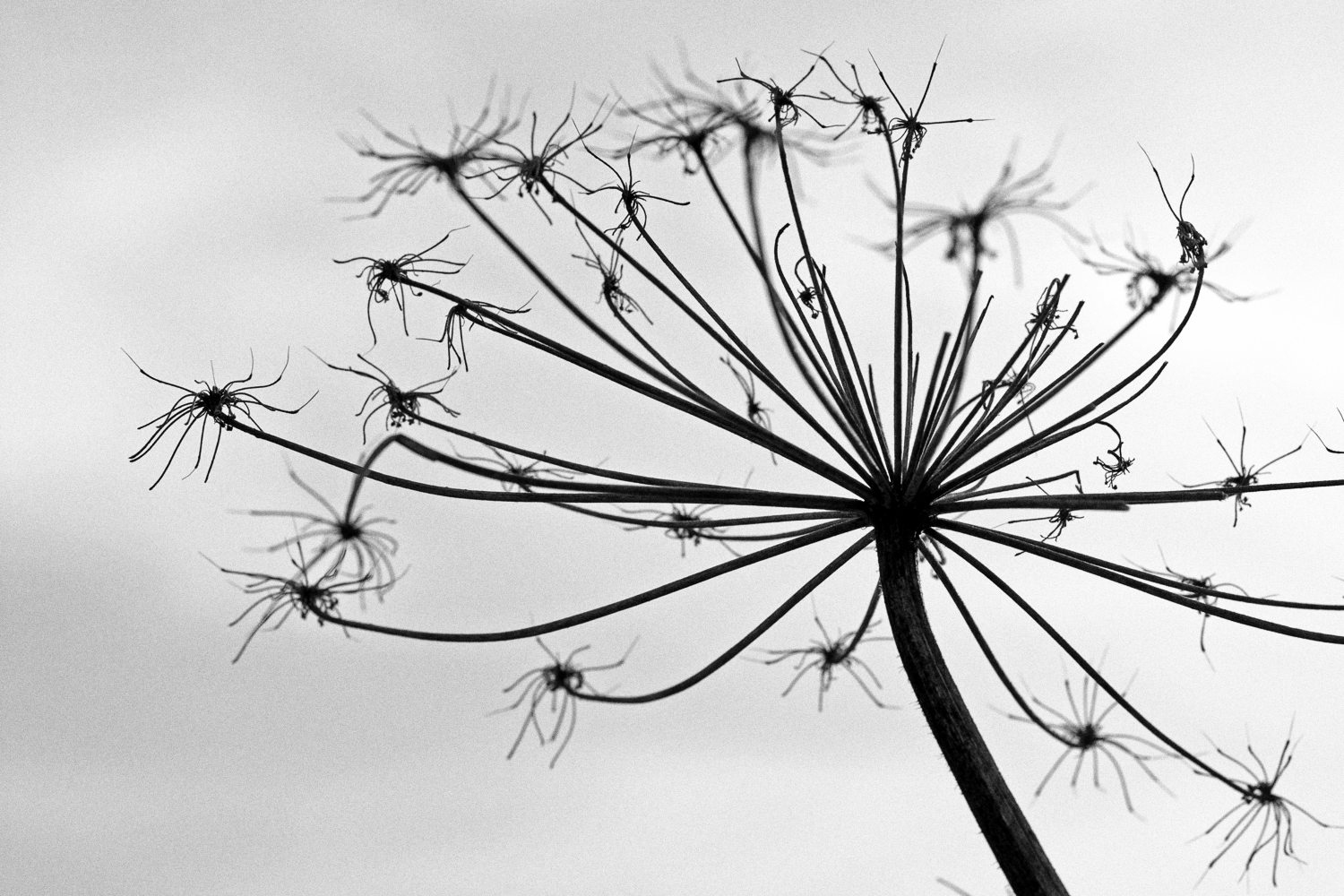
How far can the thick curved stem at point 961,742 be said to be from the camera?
24.4 feet

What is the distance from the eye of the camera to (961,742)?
7.65 meters

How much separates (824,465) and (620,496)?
1.55m

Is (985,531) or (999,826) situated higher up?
(985,531)

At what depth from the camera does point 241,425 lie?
393 inches

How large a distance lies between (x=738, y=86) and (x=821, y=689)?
5817 millimetres

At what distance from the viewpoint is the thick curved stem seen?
743 centimetres

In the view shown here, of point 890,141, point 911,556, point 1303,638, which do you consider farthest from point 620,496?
point 1303,638

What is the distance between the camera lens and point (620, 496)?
838 centimetres

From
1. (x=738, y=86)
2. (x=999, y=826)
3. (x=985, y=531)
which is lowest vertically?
(x=999, y=826)

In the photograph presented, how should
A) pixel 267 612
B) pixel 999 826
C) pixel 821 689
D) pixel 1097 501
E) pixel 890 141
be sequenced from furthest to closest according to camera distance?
pixel 821 689 < pixel 890 141 < pixel 267 612 < pixel 1097 501 < pixel 999 826

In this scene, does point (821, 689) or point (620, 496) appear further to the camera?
point (821, 689)

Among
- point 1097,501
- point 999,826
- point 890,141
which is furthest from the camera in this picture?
point 890,141

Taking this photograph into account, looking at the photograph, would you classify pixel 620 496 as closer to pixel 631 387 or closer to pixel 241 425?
pixel 631 387

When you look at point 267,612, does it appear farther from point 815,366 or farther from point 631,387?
point 815,366
